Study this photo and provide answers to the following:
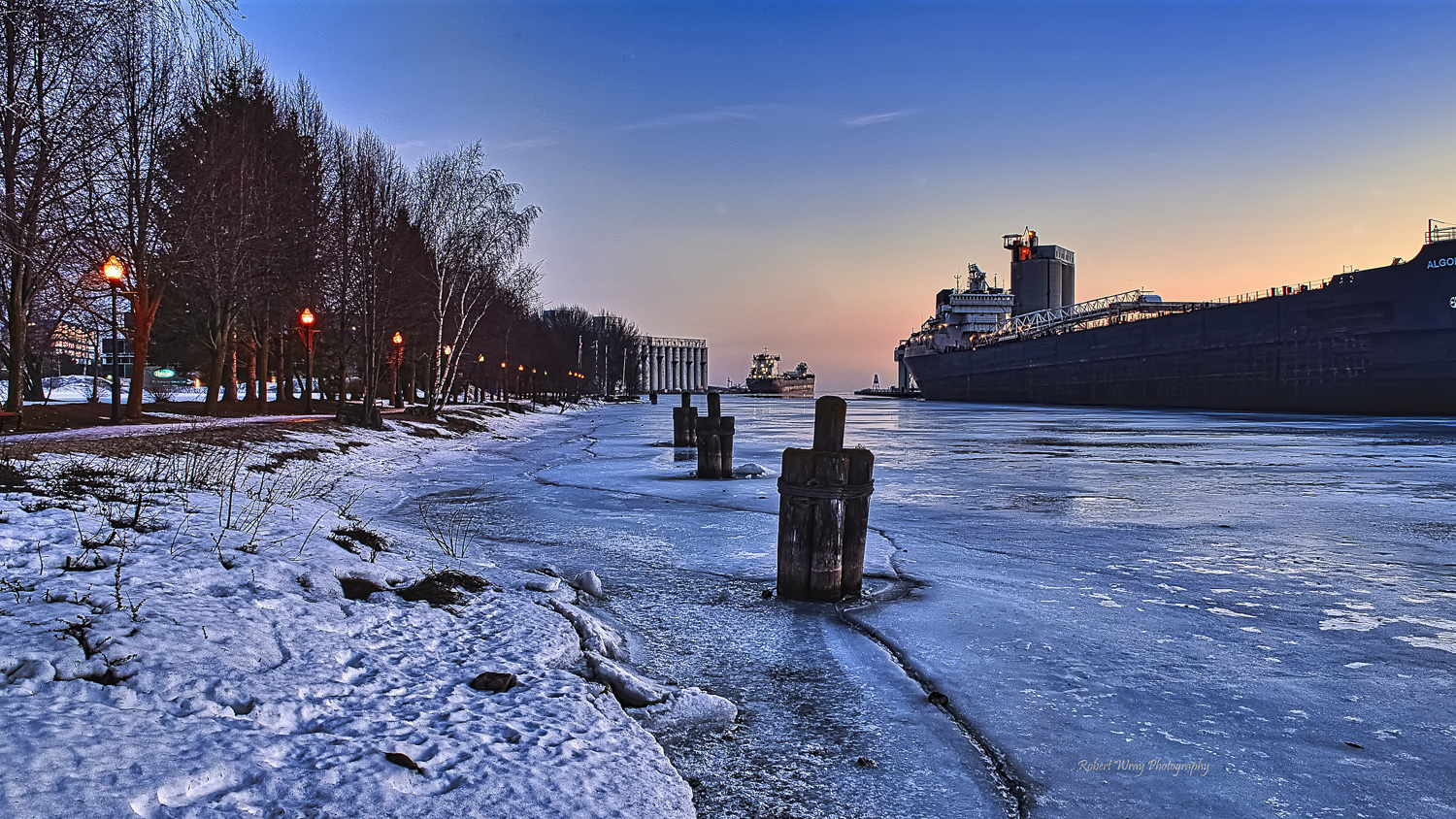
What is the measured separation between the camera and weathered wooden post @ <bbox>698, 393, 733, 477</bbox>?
15492 mm

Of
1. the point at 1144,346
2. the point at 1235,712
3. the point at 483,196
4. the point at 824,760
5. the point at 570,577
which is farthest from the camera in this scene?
the point at 1144,346

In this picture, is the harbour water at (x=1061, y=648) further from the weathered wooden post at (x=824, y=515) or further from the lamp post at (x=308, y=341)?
the lamp post at (x=308, y=341)

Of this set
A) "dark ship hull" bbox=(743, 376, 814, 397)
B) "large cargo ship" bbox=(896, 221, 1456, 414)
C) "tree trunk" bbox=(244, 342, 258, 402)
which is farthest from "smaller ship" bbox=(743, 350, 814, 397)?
"tree trunk" bbox=(244, 342, 258, 402)

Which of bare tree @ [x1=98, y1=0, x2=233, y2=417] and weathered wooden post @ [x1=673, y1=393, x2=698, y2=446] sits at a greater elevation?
bare tree @ [x1=98, y1=0, x2=233, y2=417]

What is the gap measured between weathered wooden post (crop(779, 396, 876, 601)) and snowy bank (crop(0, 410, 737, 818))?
1606mm

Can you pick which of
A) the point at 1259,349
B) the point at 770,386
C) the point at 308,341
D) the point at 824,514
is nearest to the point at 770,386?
the point at 770,386

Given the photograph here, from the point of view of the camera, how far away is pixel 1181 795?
3.19 metres

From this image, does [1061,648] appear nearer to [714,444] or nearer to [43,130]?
[714,444]

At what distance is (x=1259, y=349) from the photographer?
4653 cm

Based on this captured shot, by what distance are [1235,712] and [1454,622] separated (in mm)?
2870

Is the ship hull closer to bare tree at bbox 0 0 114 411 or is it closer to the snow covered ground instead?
A: bare tree at bbox 0 0 114 411

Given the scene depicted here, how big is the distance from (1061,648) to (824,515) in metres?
1.90

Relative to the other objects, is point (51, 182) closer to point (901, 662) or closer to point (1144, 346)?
point (901, 662)

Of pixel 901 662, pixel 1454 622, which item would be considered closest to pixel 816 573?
pixel 901 662
